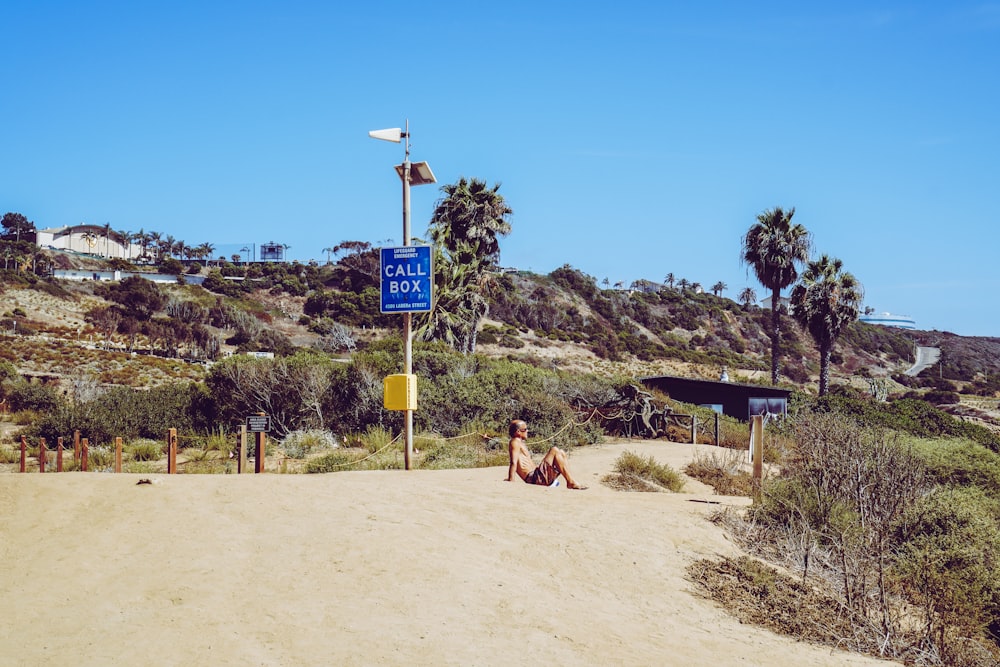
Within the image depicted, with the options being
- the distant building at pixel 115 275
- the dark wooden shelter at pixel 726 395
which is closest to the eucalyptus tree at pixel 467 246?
the dark wooden shelter at pixel 726 395

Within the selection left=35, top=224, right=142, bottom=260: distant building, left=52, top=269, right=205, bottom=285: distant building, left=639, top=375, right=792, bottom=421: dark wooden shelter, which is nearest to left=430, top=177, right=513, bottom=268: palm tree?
left=639, top=375, right=792, bottom=421: dark wooden shelter

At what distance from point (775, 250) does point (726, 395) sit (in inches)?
448

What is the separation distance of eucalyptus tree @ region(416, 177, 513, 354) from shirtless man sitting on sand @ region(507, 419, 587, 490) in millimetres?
18945

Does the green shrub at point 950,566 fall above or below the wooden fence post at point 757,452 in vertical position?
below

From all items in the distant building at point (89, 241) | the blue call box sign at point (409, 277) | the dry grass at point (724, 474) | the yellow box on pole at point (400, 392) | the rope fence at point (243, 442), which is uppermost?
the distant building at point (89, 241)

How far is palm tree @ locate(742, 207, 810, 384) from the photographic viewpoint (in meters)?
42.1

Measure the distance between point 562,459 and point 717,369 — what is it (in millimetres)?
55359

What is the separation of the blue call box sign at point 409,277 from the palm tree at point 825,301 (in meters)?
32.0

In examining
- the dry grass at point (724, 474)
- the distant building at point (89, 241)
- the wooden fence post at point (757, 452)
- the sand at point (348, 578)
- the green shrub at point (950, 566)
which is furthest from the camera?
the distant building at point (89, 241)

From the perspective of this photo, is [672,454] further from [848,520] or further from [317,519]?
[317,519]

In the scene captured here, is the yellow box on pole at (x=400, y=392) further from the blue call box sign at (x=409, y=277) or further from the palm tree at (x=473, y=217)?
the palm tree at (x=473, y=217)

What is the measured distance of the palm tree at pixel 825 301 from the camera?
4091cm

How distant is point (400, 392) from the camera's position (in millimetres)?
12938

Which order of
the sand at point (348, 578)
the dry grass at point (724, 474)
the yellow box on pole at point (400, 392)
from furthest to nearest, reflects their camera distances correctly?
1. the dry grass at point (724, 474)
2. the yellow box on pole at point (400, 392)
3. the sand at point (348, 578)
